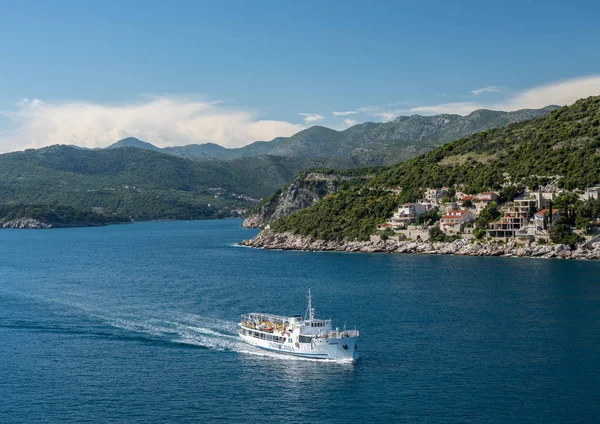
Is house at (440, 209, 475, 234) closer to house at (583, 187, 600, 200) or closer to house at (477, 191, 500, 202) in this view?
house at (477, 191, 500, 202)

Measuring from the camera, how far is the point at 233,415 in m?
35.5

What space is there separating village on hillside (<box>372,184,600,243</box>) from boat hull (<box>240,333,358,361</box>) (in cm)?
6314

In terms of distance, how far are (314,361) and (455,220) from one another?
232 ft

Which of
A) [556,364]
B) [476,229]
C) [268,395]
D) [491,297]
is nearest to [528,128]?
[476,229]

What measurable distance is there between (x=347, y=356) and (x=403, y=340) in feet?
21.8

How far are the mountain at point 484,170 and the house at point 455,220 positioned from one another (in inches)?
382

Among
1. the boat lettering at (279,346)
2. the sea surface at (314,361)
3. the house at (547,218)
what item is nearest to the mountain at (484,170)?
the house at (547,218)

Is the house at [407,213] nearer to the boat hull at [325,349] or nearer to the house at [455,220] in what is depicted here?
the house at [455,220]

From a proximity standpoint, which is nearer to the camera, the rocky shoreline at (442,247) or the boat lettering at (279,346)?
the boat lettering at (279,346)

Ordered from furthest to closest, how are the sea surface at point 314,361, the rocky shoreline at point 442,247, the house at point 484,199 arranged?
the house at point 484,199 → the rocky shoreline at point 442,247 → the sea surface at point 314,361

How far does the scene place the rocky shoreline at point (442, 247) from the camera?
95000 mm

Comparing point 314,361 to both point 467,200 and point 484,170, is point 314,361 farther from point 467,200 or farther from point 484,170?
point 484,170

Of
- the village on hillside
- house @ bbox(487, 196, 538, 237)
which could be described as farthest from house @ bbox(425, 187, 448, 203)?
house @ bbox(487, 196, 538, 237)

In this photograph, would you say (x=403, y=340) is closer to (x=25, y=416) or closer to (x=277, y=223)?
(x=25, y=416)
